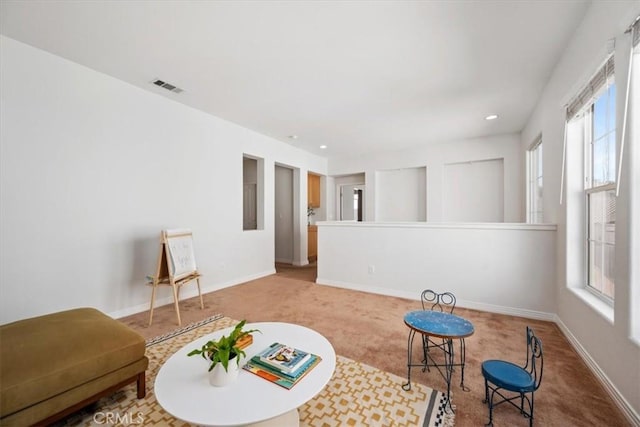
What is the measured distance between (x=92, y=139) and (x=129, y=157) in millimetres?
370

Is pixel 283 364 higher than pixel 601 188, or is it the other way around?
pixel 601 188

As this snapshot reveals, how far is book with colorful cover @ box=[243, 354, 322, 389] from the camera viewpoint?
1.28 metres

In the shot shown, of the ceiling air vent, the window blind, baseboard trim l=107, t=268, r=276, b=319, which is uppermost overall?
the ceiling air vent

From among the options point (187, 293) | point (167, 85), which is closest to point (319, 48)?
point (167, 85)

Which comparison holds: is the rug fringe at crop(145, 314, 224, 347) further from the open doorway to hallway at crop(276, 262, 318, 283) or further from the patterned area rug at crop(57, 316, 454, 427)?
the open doorway to hallway at crop(276, 262, 318, 283)

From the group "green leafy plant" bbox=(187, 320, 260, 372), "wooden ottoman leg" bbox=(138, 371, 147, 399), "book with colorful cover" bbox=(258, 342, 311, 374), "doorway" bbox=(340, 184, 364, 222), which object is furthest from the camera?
"doorway" bbox=(340, 184, 364, 222)

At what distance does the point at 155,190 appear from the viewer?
3.35 metres

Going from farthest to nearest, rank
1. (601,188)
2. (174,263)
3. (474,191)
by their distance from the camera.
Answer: (474,191) → (174,263) → (601,188)

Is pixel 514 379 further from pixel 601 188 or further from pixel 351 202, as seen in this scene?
pixel 351 202

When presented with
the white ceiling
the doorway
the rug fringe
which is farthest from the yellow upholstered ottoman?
the doorway

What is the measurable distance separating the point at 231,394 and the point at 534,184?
5.09 m

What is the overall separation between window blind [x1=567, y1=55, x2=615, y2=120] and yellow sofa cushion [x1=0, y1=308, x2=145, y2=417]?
146 inches

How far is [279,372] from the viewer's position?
1.34 m

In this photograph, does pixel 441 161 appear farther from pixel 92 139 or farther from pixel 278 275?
pixel 92 139
